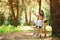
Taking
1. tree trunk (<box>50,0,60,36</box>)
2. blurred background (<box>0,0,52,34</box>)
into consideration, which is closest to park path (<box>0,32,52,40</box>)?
blurred background (<box>0,0,52,34</box>)

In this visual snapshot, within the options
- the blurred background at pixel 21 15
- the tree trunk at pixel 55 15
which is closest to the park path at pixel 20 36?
the blurred background at pixel 21 15

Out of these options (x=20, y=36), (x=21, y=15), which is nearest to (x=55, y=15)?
(x=21, y=15)

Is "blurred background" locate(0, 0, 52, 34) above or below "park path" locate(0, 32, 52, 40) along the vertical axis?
above

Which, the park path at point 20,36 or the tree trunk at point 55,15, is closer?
the park path at point 20,36

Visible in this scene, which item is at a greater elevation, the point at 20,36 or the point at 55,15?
the point at 55,15

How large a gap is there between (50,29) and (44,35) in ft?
1.28

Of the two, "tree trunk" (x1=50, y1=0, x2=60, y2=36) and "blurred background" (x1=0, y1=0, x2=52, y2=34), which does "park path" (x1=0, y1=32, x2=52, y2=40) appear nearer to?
"blurred background" (x1=0, y1=0, x2=52, y2=34)

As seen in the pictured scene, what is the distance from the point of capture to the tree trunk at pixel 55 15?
1016cm

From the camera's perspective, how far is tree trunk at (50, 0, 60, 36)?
10164 mm

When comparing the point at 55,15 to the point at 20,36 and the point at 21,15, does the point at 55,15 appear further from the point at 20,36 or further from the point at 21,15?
the point at 20,36

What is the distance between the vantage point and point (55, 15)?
1019 cm

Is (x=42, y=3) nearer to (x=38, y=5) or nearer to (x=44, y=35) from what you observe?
(x=38, y=5)

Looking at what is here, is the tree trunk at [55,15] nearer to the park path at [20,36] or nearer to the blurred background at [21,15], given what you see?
the blurred background at [21,15]

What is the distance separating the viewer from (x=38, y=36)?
396 inches
